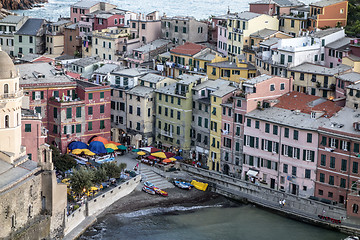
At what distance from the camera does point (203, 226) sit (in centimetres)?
8350

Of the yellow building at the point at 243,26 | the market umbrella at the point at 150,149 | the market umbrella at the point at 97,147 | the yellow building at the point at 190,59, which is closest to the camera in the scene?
the market umbrella at the point at 97,147

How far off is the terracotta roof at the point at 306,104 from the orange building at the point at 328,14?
1984 cm

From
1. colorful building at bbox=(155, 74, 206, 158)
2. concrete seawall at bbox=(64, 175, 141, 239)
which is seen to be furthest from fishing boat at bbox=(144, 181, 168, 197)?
colorful building at bbox=(155, 74, 206, 158)

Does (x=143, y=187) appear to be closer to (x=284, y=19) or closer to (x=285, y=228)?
(x=285, y=228)

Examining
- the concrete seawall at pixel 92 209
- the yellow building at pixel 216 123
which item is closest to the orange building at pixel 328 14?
the yellow building at pixel 216 123

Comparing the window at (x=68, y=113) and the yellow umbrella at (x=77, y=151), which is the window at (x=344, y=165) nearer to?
the yellow umbrella at (x=77, y=151)

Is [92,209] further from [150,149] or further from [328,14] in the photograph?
[328,14]

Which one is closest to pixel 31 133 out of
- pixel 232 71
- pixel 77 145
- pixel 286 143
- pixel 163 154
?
pixel 77 145

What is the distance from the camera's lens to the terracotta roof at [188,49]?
108562 mm

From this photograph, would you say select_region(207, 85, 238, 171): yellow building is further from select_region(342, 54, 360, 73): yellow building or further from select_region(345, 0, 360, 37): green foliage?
select_region(345, 0, 360, 37): green foliage

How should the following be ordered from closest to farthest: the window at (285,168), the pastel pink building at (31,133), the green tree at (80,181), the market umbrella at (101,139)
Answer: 1. the green tree at (80,181)
2. the pastel pink building at (31,133)
3. the window at (285,168)
4. the market umbrella at (101,139)

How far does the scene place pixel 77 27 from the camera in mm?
128625

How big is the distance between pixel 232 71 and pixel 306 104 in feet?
44.9

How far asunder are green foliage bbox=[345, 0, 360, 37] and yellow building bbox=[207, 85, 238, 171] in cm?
2248
